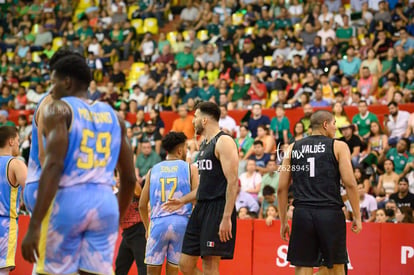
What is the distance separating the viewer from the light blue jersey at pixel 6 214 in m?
7.77

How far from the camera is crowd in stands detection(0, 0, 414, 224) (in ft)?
48.1

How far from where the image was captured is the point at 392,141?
1494 centimetres

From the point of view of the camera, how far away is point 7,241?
7863 mm

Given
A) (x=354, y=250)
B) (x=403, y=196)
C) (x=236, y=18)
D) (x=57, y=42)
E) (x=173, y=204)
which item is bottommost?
(x=354, y=250)

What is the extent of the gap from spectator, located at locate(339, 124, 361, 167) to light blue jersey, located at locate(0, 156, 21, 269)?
8.41 m

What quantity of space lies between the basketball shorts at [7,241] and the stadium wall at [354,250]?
4.23 metres

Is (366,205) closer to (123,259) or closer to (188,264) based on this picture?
(123,259)

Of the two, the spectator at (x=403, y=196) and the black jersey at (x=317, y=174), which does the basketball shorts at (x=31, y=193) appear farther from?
the spectator at (x=403, y=196)

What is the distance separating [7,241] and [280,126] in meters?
9.54

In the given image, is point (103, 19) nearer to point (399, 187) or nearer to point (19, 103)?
point (19, 103)

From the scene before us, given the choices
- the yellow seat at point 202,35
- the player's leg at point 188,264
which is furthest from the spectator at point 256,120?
the player's leg at point 188,264

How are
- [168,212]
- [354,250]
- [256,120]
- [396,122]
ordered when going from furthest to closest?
[256,120], [396,122], [354,250], [168,212]

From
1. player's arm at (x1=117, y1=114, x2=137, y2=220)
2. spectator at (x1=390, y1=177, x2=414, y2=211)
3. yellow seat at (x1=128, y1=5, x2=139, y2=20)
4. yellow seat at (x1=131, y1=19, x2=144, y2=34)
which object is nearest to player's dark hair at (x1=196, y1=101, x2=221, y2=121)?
player's arm at (x1=117, y1=114, x2=137, y2=220)

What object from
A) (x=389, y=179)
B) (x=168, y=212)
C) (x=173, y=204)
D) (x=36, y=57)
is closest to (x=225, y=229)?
(x=173, y=204)
